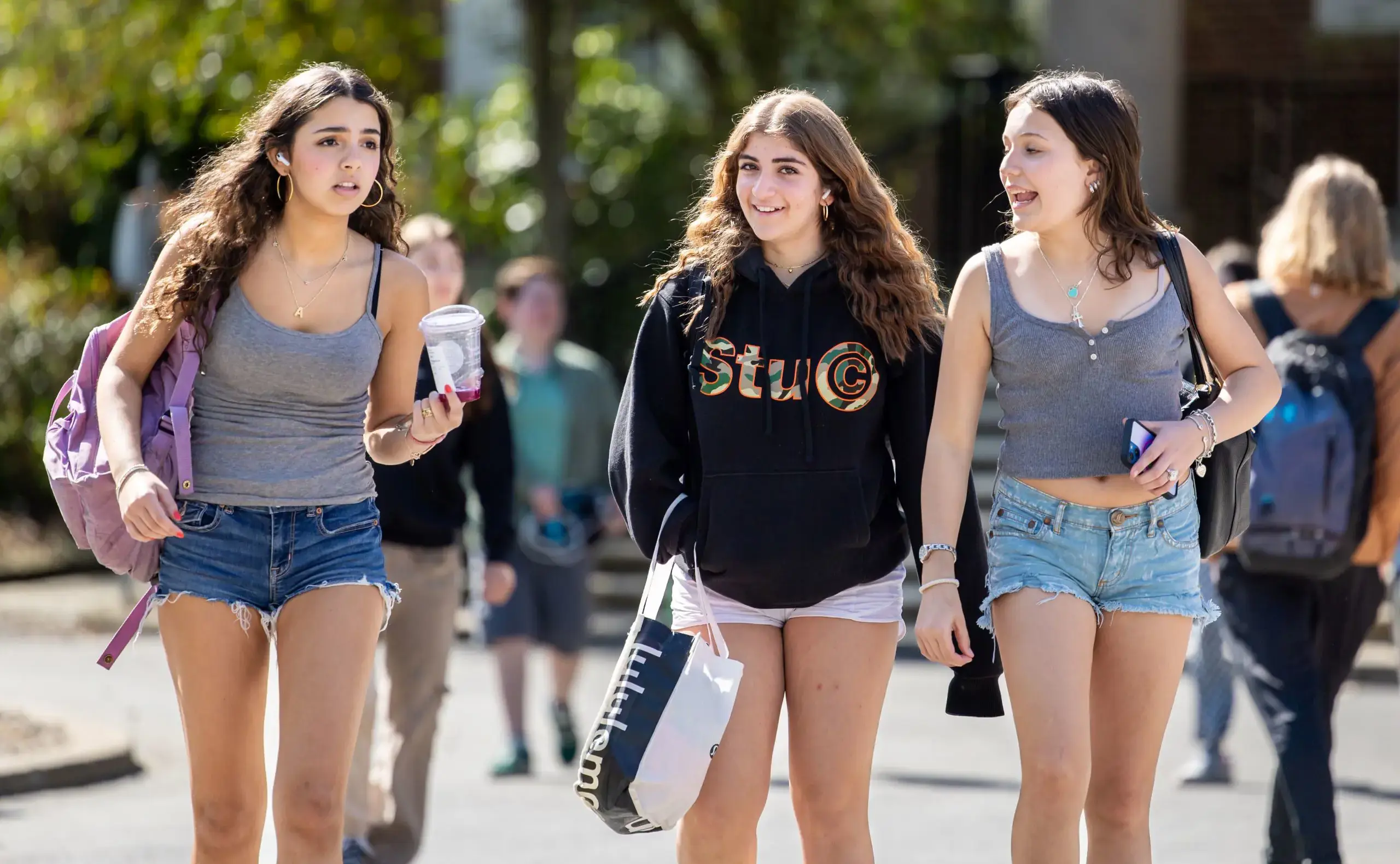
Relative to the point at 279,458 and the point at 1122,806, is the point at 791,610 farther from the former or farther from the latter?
the point at 279,458

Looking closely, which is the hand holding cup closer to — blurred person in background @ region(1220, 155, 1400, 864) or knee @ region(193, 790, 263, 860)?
knee @ region(193, 790, 263, 860)

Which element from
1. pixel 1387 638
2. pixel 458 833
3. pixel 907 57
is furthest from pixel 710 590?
pixel 907 57

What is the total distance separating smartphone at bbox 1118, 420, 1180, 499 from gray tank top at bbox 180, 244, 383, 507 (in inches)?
65.6

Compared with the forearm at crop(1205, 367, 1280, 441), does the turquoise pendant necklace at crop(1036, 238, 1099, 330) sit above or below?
above

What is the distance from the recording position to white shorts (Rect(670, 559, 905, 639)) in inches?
164

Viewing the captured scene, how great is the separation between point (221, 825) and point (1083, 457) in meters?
2.04

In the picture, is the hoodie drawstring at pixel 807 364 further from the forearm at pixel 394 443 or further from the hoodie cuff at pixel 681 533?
the forearm at pixel 394 443

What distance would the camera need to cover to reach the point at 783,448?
415 cm

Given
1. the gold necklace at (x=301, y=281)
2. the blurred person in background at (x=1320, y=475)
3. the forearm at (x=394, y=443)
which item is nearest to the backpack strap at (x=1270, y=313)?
the blurred person in background at (x=1320, y=475)

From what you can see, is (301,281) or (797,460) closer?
(797,460)

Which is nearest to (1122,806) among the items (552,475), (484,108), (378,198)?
(378,198)

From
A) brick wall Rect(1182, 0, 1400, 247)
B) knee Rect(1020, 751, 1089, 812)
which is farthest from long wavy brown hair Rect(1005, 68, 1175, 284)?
brick wall Rect(1182, 0, 1400, 247)

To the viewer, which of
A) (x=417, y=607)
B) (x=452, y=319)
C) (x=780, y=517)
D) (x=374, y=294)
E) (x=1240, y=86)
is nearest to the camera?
(x=452, y=319)

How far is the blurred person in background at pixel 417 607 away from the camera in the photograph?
5672 millimetres
